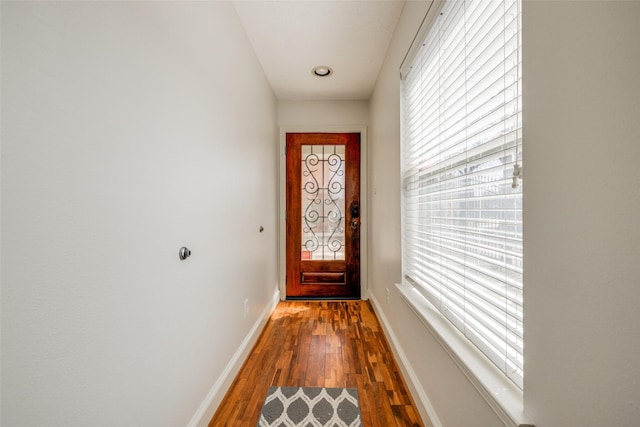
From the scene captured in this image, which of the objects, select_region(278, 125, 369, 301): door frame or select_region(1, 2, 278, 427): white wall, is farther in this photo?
select_region(278, 125, 369, 301): door frame

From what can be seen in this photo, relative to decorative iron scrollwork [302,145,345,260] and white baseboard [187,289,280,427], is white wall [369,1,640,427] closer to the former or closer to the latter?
white baseboard [187,289,280,427]

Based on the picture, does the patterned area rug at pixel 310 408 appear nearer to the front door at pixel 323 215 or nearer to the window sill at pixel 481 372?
the window sill at pixel 481 372

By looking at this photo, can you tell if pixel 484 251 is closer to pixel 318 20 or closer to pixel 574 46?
pixel 574 46

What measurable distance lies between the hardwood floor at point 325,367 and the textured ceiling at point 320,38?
7.78 feet

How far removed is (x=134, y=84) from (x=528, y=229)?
3.94 ft

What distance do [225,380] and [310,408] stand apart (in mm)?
509

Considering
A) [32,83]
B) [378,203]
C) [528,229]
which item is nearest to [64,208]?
[32,83]

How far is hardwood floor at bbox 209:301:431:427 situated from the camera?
61.1 inches

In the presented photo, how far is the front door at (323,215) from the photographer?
3.46 meters

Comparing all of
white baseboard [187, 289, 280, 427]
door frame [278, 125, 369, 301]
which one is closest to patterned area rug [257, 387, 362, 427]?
white baseboard [187, 289, 280, 427]

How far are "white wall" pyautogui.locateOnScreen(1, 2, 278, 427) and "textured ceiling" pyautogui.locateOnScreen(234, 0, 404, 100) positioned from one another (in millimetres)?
477

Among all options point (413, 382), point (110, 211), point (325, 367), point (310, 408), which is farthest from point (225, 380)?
point (110, 211)

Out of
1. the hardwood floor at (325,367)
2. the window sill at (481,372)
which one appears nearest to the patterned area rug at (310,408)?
the hardwood floor at (325,367)

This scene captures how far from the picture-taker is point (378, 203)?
2.85 metres
